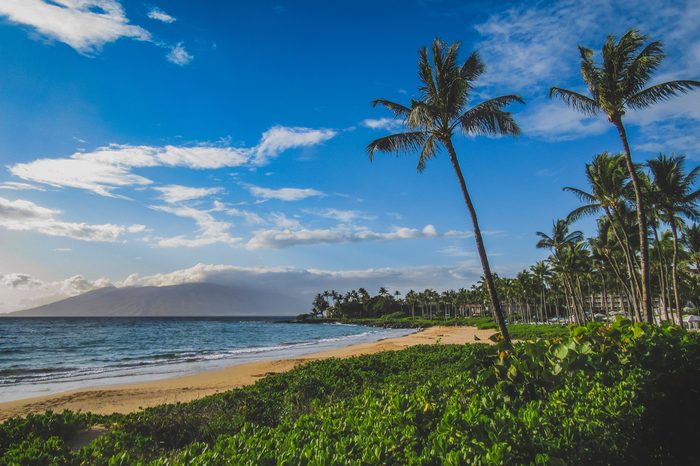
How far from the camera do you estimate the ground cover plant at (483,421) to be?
8.61ft

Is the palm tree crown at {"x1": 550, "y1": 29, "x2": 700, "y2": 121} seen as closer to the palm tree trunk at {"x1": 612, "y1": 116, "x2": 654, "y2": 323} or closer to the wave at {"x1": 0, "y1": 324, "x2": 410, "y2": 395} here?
the palm tree trunk at {"x1": 612, "y1": 116, "x2": 654, "y2": 323}

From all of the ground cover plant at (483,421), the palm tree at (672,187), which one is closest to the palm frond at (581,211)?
the palm tree at (672,187)

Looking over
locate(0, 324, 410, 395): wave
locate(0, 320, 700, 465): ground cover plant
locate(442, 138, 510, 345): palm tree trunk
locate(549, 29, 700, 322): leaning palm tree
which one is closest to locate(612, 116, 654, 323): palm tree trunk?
locate(549, 29, 700, 322): leaning palm tree

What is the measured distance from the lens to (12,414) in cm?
1121

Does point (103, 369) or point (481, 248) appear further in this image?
point (103, 369)

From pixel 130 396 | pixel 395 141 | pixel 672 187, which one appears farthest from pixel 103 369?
pixel 672 187

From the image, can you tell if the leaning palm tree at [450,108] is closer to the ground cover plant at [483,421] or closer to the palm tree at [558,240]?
the ground cover plant at [483,421]

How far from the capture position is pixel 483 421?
9.11 ft

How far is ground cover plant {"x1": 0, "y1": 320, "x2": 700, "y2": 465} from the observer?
262cm

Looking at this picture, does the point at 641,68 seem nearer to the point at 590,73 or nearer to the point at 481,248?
the point at 590,73

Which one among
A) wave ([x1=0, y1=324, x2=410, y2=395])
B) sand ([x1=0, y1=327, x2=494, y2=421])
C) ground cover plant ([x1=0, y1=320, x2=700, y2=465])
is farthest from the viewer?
wave ([x1=0, y1=324, x2=410, y2=395])

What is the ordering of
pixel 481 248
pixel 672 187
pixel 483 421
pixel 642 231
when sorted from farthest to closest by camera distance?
1. pixel 672 187
2. pixel 642 231
3. pixel 481 248
4. pixel 483 421

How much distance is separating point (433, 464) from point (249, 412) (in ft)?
16.1

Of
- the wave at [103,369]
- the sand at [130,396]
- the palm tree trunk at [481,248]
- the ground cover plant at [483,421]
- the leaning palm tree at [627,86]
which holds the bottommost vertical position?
the wave at [103,369]
